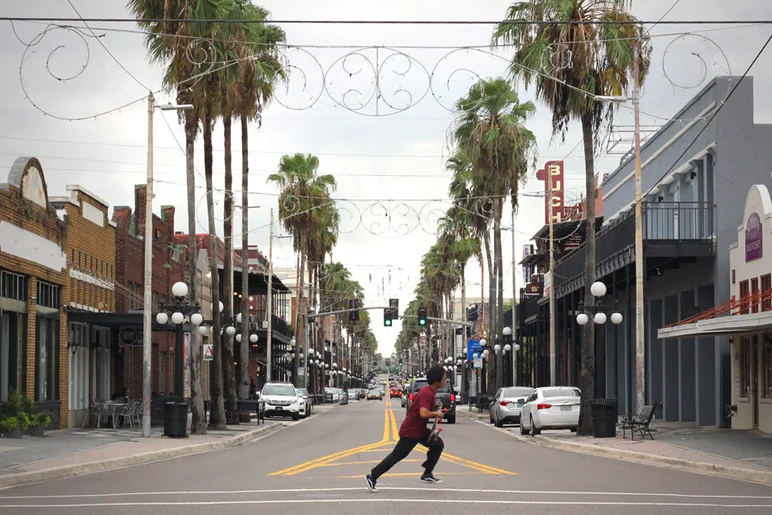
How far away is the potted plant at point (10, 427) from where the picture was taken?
1180 inches

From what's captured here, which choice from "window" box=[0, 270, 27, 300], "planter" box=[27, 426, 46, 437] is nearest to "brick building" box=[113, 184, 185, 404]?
"window" box=[0, 270, 27, 300]

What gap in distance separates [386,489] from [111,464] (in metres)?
8.36

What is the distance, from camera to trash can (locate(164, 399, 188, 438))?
3175cm

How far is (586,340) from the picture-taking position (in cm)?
3419

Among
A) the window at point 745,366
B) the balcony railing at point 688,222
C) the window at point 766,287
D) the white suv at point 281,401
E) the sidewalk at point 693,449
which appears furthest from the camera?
the white suv at point 281,401

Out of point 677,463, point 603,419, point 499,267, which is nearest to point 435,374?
point 677,463

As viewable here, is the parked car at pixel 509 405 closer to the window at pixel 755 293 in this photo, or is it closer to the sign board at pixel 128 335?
the window at pixel 755 293

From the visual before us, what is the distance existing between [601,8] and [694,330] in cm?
948

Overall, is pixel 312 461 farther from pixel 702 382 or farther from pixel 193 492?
pixel 702 382

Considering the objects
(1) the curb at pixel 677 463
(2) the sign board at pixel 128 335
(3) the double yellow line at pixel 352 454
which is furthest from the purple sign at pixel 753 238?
(2) the sign board at pixel 128 335

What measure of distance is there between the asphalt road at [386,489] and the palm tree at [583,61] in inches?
390

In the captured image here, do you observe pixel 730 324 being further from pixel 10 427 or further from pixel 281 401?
pixel 281 401

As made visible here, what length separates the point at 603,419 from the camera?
31.7 metres

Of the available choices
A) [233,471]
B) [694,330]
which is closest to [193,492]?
[233,471]
